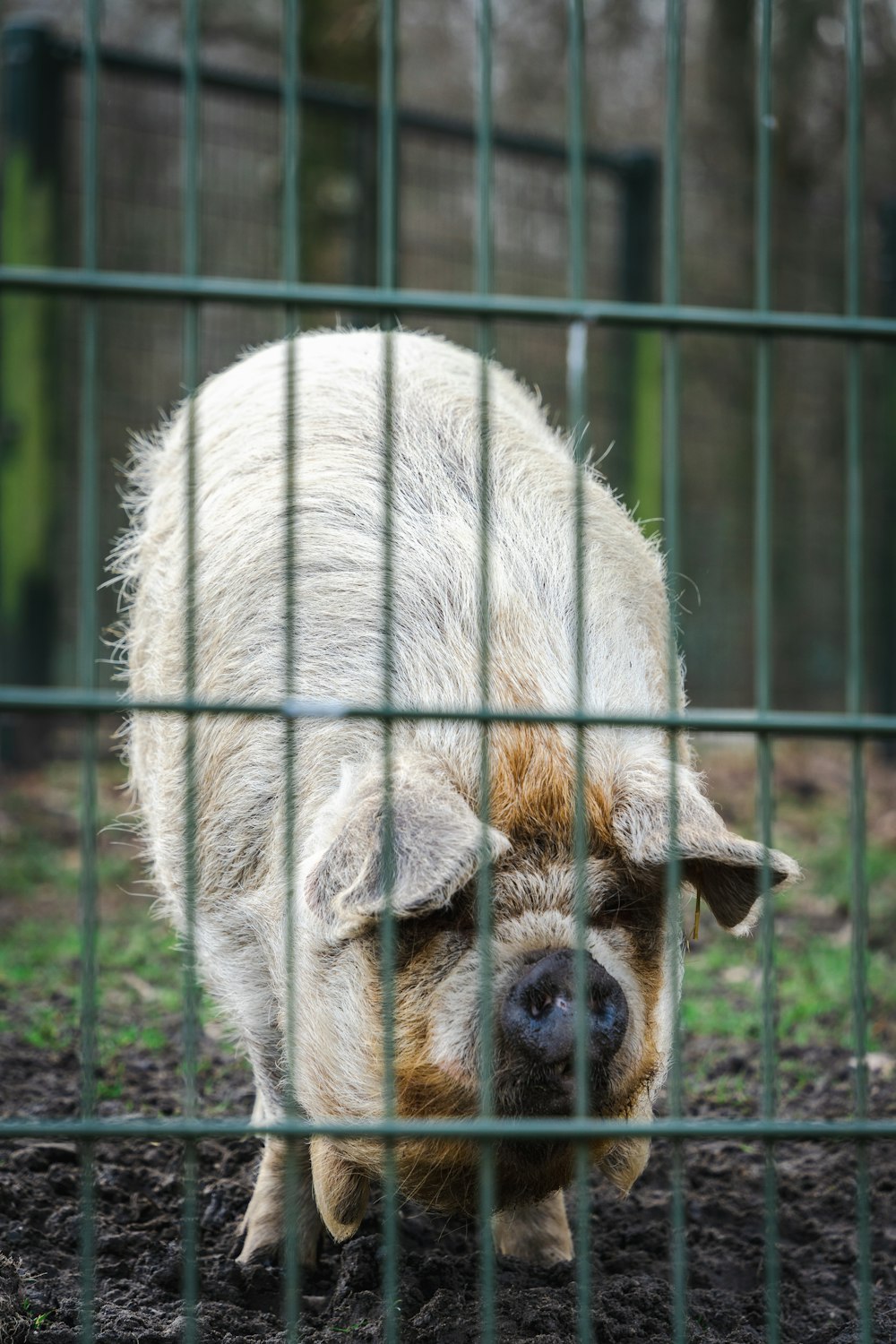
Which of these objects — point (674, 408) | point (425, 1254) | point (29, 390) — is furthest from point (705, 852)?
point (29, 390)

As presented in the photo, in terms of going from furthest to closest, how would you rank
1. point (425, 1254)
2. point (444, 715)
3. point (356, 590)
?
1. point (356, 590)
2. point (425, 1254)
3. point (444, 715)

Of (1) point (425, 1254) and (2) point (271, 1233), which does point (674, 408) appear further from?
(2) point (271, 1233)

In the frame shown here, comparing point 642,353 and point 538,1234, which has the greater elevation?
point 642,353

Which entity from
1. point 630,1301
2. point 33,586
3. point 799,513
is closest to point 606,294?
point 799,513

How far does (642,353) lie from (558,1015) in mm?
7751

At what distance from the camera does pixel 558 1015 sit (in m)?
3.01

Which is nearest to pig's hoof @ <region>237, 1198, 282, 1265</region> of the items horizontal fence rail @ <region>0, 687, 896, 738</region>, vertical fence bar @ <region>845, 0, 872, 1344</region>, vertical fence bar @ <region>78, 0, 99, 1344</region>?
vertical fence bar @ <region>78, 0, 99, 1344</region>

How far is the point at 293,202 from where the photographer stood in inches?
93.7

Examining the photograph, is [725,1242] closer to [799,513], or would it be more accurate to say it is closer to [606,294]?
[606,294]

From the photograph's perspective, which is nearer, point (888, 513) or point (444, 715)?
point (444, 715)

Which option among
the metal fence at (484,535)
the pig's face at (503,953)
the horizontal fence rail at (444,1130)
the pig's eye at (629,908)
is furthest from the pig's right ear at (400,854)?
the pig's eye at (629,908)

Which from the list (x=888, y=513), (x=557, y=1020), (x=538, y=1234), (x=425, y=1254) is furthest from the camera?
(x=888, y=513)

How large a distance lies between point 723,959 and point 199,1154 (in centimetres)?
328

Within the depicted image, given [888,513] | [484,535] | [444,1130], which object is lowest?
[444,1130]
